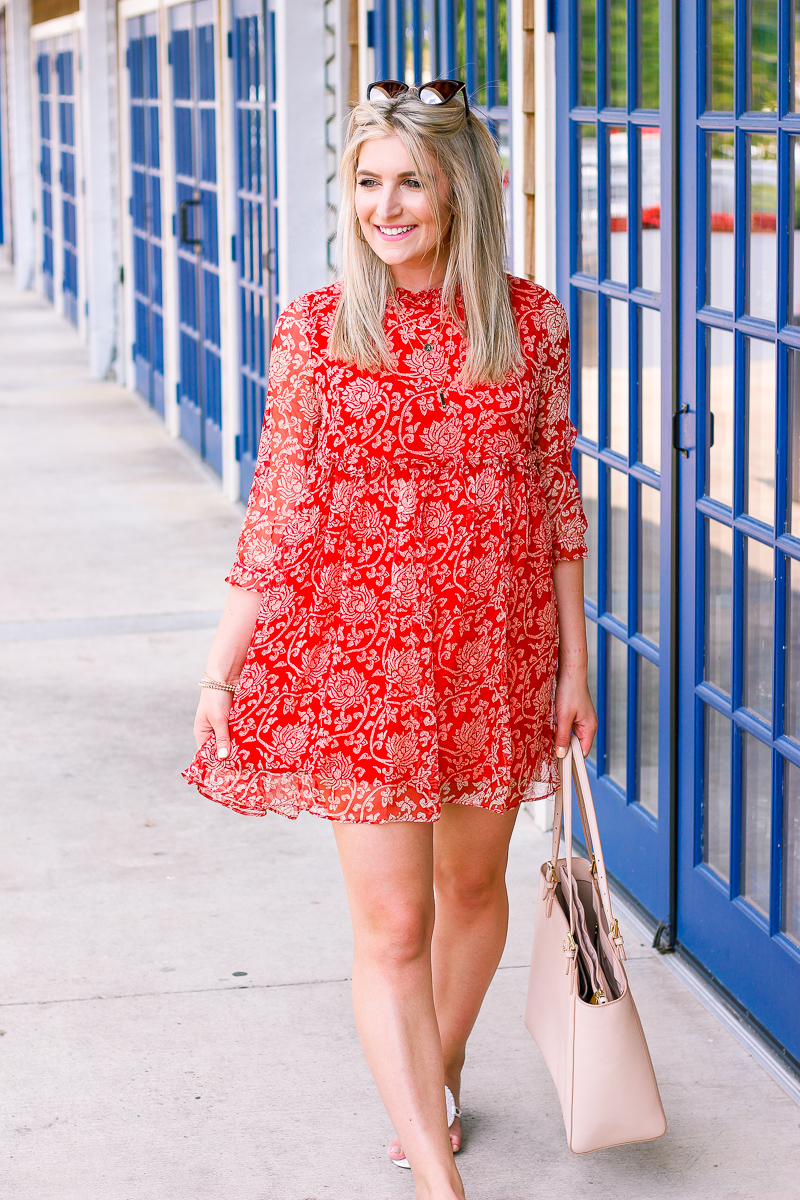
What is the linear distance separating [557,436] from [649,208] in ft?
3.81

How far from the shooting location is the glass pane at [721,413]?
9.60 feet

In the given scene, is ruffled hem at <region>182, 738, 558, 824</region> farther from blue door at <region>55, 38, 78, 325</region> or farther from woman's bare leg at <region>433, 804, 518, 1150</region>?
blue door at <region>55, 38, 78, 325</region>

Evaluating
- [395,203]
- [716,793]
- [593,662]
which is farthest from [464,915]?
[593,662]

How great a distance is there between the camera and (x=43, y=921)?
11.4 ft

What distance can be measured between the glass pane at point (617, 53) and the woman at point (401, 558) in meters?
1.28

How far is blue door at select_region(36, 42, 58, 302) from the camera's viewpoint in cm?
1620

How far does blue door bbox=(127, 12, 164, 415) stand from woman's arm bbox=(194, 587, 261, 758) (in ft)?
26.9

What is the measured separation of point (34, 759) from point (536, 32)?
7.73ft

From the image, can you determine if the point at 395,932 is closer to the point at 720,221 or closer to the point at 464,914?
the point at 464,914

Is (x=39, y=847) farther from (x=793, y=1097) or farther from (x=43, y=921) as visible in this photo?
(x=793, y=1097)

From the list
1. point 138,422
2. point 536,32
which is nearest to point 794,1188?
point 536,32

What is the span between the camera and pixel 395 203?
2094mm

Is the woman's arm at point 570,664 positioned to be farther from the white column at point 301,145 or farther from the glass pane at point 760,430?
the white column at point 301,145

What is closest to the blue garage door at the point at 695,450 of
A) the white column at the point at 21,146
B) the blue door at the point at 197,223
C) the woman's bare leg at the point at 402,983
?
the woman's bare leg at the point at 402,983
